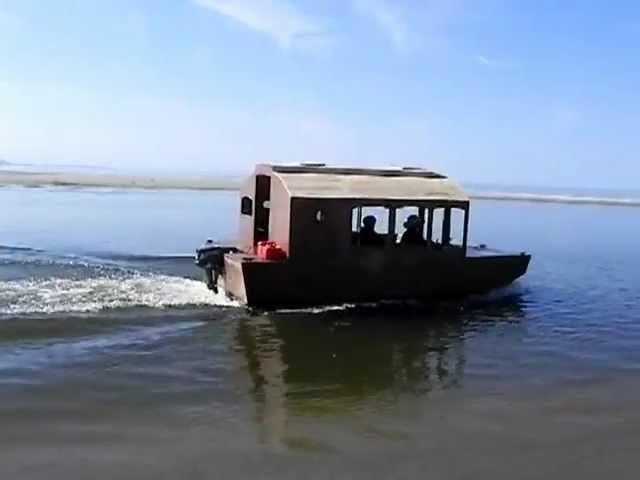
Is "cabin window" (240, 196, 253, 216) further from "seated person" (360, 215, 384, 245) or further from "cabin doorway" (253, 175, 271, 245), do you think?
"seated person" (360, 215, 384, 245)

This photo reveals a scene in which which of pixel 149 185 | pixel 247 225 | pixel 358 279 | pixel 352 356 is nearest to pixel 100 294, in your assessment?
pixel 247 225

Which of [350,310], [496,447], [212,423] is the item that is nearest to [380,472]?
[496,447]

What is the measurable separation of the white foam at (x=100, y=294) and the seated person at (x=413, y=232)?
4.51 metres

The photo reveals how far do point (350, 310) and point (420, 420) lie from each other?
7.42 m

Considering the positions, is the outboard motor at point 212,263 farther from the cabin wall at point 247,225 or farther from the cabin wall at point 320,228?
the cabin wall at point 320,228

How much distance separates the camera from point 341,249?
58.5 ft

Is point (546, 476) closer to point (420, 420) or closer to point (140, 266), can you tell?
point (420, 420)

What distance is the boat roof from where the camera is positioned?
59.2 feet

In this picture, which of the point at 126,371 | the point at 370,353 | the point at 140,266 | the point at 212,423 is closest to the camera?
the point at 212,423

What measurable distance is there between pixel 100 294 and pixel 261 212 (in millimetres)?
4378

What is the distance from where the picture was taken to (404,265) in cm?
1856

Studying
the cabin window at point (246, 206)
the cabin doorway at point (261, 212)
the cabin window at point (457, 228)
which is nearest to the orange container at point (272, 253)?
the cabin doorway at point (261, 212)

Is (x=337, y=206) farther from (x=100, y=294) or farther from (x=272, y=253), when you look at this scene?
(x=100, y=294)

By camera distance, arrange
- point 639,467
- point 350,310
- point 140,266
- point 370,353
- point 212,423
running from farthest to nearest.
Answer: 1. point 140,266
2. point 350,310
3. point 370,353
4. point 212,423
5. point 639,467
